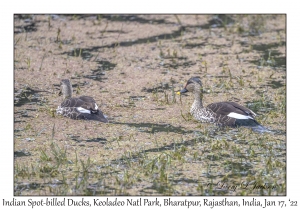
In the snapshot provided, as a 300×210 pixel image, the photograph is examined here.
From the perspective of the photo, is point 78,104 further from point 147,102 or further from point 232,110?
point 232,110

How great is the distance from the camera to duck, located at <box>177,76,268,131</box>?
877 cm

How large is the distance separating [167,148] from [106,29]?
6.50 metres

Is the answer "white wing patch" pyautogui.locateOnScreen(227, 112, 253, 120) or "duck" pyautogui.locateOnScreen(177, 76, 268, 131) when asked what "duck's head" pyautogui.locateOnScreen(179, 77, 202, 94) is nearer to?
"duck" pyautogui.locateOnScreen(177, 76, 268, 131)

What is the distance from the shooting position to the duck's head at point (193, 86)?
9.70 m

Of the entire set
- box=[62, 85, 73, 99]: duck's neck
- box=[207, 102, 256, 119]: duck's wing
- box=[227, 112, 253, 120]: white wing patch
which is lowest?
box=[227, 112, 253, 120]: white wing patch

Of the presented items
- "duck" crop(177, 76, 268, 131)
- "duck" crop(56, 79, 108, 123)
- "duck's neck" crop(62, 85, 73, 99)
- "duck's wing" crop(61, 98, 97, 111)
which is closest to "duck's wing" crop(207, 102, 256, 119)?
"duck" crop(177, 76, 268, 131)

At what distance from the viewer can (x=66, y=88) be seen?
10086mm

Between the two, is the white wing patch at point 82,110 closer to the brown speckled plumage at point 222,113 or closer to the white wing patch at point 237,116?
the brown speckled plumage at point 222,113

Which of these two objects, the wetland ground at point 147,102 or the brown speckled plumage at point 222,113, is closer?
the wetland ground at point 147,102

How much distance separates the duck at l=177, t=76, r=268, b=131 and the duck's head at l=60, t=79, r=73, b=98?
2030mm

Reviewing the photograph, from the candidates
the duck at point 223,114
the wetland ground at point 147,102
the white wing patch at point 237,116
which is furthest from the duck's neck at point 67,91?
the white wing patch at point 237,116

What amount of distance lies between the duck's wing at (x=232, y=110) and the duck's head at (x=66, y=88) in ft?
7.60

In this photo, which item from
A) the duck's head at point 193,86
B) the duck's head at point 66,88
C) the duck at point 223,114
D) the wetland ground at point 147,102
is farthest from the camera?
the duck's head at point 66,88

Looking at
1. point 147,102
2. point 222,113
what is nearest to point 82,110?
point 147,102
